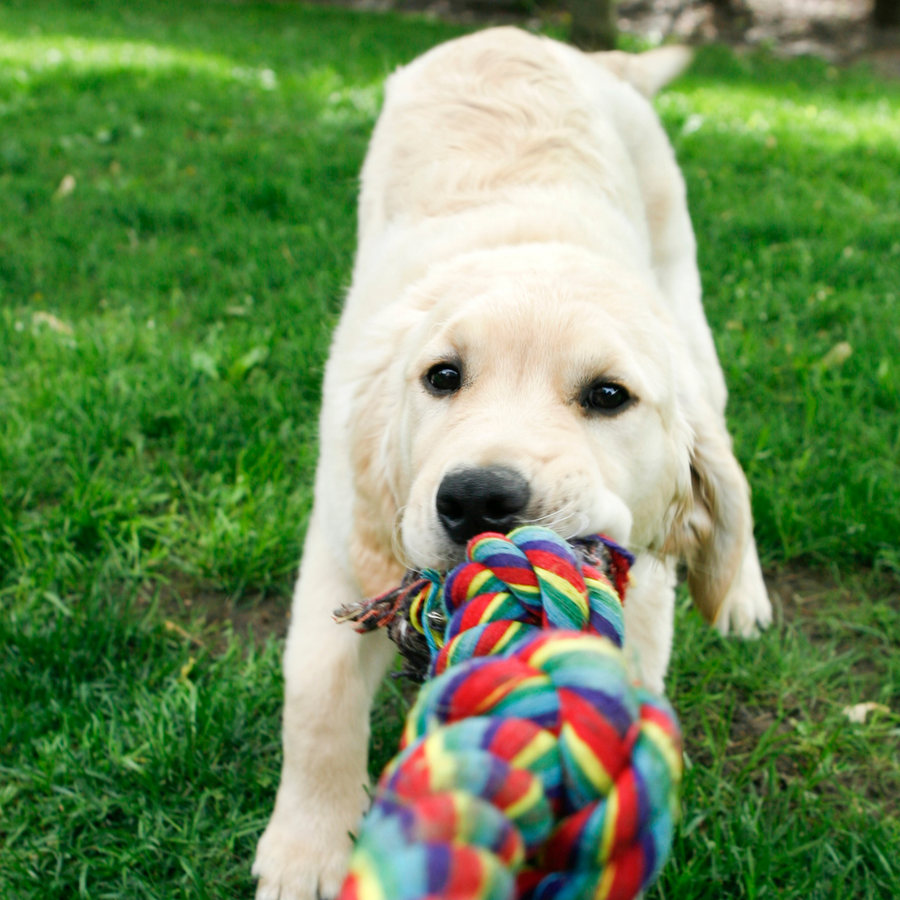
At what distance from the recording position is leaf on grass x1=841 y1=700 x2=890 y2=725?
2229 mm

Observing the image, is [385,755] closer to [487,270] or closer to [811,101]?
[487,270]

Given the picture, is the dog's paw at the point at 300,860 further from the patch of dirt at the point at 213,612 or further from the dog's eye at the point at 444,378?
the dog's eye at the point at 444,378

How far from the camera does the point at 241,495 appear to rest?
2701 mm

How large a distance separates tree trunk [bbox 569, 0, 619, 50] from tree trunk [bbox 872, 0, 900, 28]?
5.96 m

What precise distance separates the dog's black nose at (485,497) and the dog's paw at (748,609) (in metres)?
1.35

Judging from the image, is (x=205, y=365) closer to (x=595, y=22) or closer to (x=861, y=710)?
(x=861, y=710)

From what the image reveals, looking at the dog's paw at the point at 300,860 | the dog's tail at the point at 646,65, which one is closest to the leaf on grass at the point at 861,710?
the dog's paw at the point at 300,860

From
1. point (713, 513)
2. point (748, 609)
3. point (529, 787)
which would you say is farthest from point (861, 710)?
point (529, 787)

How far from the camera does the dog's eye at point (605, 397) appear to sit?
172 centimetres

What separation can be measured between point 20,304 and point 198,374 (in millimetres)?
1136

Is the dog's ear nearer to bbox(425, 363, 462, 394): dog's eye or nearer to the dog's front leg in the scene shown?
bbox(425, 363, 462, 394): dog's eye

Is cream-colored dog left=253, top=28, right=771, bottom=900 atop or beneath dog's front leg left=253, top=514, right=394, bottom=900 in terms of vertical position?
atop

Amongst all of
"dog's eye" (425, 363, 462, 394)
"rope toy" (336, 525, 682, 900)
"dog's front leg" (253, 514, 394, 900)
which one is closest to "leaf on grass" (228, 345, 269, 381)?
"dog's front leg" (253, 514, 394, 900)

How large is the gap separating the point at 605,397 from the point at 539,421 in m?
0.22
